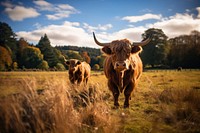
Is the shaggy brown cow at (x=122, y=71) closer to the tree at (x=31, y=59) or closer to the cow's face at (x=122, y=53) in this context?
the cow's face at (x=122, y=53)

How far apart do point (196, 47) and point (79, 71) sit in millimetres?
47696

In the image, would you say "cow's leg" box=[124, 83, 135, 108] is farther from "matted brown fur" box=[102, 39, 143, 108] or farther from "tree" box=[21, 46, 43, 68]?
"tree" box=[21, 46, 43, 68]

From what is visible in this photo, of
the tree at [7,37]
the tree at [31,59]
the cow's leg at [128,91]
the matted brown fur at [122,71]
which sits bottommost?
the cow's leg at [128,91]

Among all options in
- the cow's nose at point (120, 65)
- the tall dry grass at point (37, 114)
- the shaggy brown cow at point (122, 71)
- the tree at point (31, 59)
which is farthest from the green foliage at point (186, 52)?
the tall dry grass at point (37, 114)

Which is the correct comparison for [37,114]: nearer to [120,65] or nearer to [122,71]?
[120,65]

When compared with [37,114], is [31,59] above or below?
above

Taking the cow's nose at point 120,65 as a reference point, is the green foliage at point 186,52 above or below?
above

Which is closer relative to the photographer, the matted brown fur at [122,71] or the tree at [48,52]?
the matted brown fur at [122,71]

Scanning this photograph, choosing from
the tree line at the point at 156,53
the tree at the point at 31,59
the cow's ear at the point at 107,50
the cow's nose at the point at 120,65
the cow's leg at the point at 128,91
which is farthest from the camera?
the tree at the point at 31,59

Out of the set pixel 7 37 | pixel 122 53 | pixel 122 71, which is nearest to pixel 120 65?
pixel 122 53

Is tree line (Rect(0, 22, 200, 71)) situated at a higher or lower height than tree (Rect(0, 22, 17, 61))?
lower

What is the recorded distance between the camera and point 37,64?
179 ft

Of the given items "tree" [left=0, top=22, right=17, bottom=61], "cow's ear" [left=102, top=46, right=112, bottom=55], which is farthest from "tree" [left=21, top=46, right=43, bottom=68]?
"cow's ear" [left=102, top=46, right=112, bottom=55]

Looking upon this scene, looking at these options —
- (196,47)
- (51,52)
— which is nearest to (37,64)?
(51,52)
